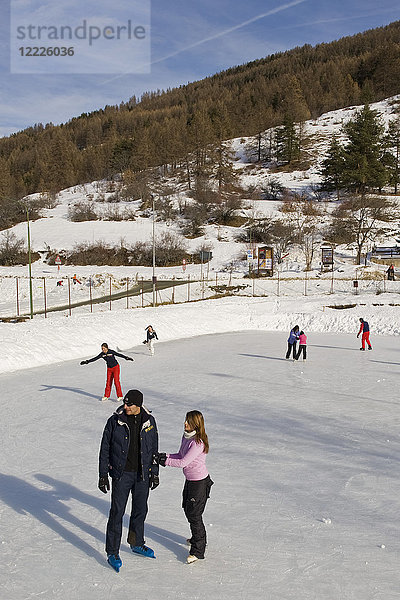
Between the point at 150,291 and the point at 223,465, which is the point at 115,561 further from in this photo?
the point at 150,291

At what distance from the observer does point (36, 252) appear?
5816 centimetres

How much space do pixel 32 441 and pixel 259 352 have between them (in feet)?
37.6

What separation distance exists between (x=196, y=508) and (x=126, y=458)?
88cm

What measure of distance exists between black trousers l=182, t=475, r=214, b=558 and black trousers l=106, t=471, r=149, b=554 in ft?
1.39

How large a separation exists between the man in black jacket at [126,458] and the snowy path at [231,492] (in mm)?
502

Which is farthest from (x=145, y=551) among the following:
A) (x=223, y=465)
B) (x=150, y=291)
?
(x=150, y=291)


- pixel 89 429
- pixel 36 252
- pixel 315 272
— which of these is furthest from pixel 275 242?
pixel 89 429

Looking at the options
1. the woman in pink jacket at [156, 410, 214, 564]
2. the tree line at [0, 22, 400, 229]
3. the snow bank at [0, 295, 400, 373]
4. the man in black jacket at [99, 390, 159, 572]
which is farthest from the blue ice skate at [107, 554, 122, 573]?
the tree line at [0, 22, 400, 229]

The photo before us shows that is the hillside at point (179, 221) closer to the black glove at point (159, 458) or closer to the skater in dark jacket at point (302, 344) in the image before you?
the skater in dark jacket at point (302, 344)

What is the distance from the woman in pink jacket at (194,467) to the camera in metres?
4.77

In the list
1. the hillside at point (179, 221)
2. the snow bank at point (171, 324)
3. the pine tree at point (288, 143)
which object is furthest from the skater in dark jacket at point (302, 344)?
the pine tree at point (288, 143)

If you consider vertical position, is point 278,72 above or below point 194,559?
above

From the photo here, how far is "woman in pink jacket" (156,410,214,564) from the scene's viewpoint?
4.77 metres

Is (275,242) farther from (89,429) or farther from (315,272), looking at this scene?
(89,429)
